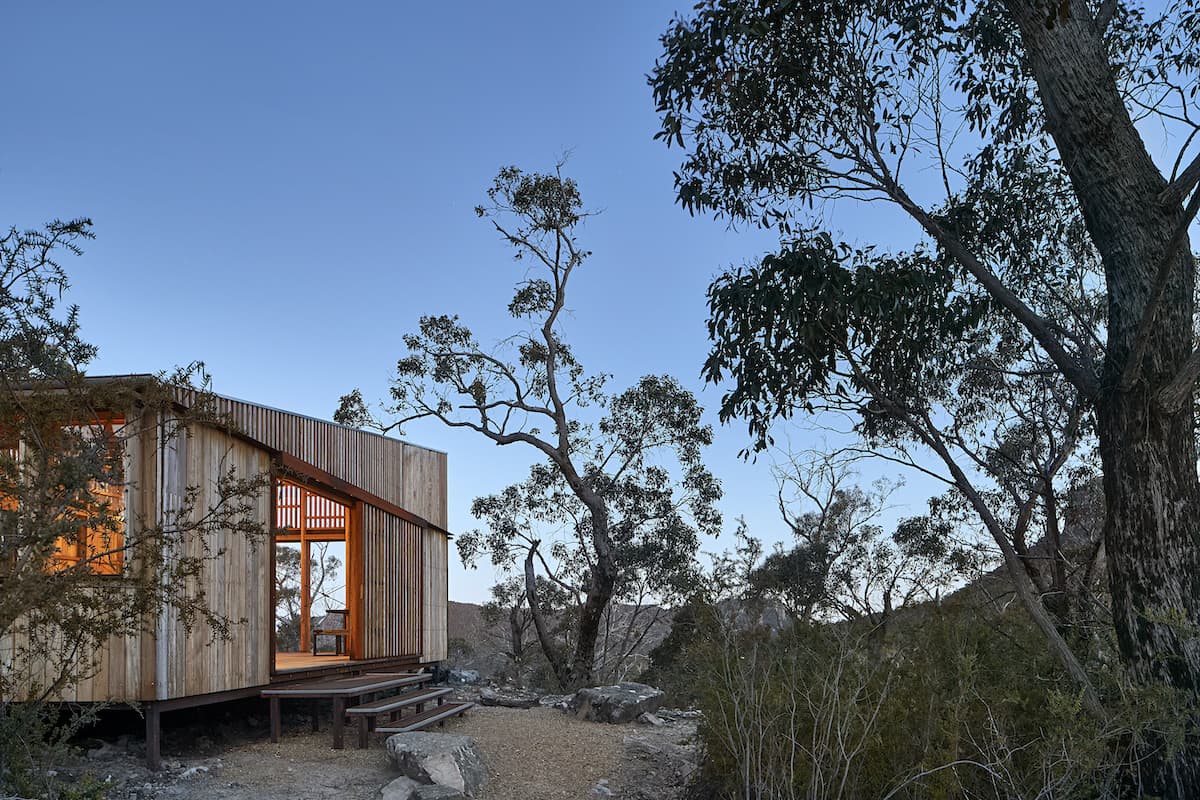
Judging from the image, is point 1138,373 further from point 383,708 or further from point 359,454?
point 359,454

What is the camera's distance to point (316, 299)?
14.3 m

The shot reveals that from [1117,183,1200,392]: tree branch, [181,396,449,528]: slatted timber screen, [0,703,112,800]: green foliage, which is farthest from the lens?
[181,396,449,528]: slatted timber screen

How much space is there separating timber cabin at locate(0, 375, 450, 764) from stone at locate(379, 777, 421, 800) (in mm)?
1657

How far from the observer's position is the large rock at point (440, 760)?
747 cm

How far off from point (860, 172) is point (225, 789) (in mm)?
7233

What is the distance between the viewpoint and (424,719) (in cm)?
931

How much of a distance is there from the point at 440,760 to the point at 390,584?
4.99 metres

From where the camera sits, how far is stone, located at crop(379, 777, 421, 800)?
7219mm

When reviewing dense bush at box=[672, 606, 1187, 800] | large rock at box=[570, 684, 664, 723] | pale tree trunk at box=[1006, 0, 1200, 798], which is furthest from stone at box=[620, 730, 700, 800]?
pale tree trunk at box=[1006, 0, 1200, 798]

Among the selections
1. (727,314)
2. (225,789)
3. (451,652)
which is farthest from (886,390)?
(451,652)

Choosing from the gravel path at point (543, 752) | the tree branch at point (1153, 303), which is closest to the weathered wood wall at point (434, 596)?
the gravel path at point (543, 752)

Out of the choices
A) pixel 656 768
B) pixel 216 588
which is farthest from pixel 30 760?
pixel 656 768

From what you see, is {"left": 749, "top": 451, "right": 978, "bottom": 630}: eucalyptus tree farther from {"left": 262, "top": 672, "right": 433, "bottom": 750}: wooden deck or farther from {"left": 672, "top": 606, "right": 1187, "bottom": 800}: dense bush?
{"left": 672, "top": 606, "right": 1187, "bottom": 800}: dense bush

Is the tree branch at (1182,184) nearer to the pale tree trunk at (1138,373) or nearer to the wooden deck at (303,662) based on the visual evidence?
the pale tree trunk at (1138,373)
